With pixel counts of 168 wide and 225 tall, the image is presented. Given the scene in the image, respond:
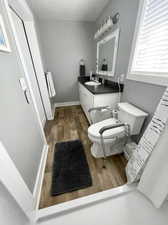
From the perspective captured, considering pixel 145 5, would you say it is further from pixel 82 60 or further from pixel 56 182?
pixel 56 182

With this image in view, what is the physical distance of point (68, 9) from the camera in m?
2.02

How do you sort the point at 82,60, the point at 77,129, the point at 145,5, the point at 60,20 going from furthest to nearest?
the point at 82,60, the point at 60,20, the point at 77,129, the point at 145,5

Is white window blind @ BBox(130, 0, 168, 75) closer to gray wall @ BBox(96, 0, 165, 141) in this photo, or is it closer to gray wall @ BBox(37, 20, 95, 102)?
gray wall @ BBox(96, 0, 165, 141)

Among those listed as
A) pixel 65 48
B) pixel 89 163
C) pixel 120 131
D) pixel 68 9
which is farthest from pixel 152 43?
pixel 65 48

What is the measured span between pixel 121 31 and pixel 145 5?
0.50 metres

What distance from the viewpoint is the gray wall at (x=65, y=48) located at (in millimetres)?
2520

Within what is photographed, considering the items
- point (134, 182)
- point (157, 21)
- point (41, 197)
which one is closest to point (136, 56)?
point (157, 21)

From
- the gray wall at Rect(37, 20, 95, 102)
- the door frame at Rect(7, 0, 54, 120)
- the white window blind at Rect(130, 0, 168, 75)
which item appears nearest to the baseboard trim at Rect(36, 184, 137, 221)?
the white window blind at Rect(130, 0, 168, 75)

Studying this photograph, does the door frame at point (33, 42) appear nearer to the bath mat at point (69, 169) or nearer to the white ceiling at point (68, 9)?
the white ceiling at point (68, 9)

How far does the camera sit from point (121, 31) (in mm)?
1537

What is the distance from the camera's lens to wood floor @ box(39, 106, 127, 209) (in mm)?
1053

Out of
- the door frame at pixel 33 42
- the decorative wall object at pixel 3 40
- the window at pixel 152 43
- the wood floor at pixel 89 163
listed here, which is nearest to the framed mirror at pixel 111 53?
the window at pixel 152 43

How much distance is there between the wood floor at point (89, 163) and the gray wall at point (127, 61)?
79 centimetres

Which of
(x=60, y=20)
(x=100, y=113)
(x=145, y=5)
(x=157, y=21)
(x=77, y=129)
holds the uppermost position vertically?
(x=60, y=20)
